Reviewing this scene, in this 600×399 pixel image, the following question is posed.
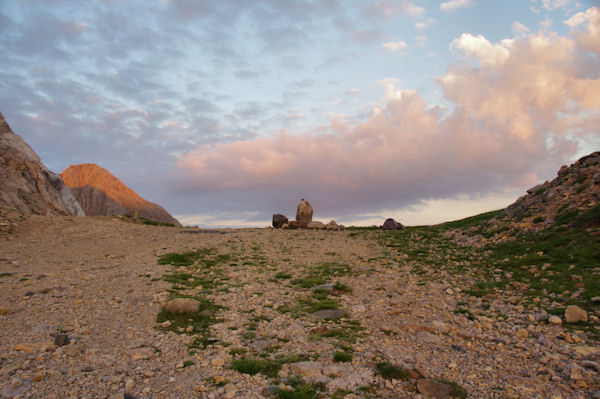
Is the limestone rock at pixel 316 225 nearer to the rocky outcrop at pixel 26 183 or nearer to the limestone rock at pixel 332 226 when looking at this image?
the limestone rock at pixel 332 226

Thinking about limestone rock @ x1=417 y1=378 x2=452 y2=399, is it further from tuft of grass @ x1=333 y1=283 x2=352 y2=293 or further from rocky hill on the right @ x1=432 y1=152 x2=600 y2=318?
tuft of grass @ x1=333 y1=283 x2=352 y2=293

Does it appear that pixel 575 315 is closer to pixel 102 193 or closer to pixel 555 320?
pixel 555 320

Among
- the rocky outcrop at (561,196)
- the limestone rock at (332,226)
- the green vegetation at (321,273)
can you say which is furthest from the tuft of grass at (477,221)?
the green vegetation at (321,273)

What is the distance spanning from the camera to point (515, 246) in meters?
20.2

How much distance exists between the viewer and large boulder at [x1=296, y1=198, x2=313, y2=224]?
50406mm

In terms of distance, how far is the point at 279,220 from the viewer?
162ft

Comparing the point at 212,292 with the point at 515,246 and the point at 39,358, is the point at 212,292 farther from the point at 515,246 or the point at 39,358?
the point at 515,246

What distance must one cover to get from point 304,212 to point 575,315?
136 feet

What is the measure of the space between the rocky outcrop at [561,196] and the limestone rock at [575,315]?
13.1 meters

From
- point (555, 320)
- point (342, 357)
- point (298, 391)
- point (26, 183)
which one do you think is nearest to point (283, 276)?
point (342, 357)

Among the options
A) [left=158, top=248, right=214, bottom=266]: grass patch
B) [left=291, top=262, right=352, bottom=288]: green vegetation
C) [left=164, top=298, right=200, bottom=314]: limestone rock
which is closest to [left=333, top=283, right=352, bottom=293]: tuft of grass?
[left=291, top=262, right=352, bottom=288]: green vegetation

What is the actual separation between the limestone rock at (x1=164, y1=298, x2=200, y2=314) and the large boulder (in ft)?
124

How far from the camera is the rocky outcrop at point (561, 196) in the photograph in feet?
70.9

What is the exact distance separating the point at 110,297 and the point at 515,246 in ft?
72.1
